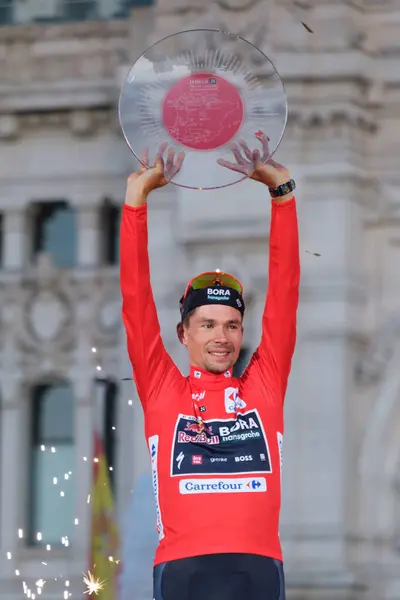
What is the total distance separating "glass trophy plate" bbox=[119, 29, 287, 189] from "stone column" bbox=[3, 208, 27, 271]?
35.3 feet

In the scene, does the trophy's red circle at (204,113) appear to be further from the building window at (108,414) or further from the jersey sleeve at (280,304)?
the building window at (108,414)

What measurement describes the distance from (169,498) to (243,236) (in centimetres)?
1001

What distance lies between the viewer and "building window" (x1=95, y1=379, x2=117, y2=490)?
51.1 feet

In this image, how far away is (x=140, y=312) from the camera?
484 cm

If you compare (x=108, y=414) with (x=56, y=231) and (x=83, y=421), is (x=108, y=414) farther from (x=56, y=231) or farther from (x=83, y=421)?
(x=56, y=231)

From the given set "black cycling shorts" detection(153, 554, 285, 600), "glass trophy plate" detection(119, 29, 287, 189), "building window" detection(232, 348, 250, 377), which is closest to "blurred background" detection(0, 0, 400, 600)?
"building window" detection(232, 348, 250, 377)

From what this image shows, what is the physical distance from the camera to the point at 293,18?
14.5 meters

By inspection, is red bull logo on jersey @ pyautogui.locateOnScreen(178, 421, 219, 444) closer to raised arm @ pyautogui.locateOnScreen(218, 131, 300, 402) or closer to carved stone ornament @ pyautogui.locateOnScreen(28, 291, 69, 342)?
raised arm @ pyautogui.locateOnScreen(218, 131, 300, 402)

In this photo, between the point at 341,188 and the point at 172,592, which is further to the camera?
the point at 341,188

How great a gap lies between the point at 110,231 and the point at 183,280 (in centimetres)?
157

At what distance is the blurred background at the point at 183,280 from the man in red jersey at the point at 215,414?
8.69 meters

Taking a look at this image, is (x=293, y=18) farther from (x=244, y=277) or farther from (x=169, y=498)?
(x=169, y=498)

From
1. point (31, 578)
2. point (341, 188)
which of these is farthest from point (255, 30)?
point (31, 578)

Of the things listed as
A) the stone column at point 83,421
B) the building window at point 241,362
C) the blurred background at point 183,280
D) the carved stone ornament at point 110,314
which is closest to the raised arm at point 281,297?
the building window at point 241,362
